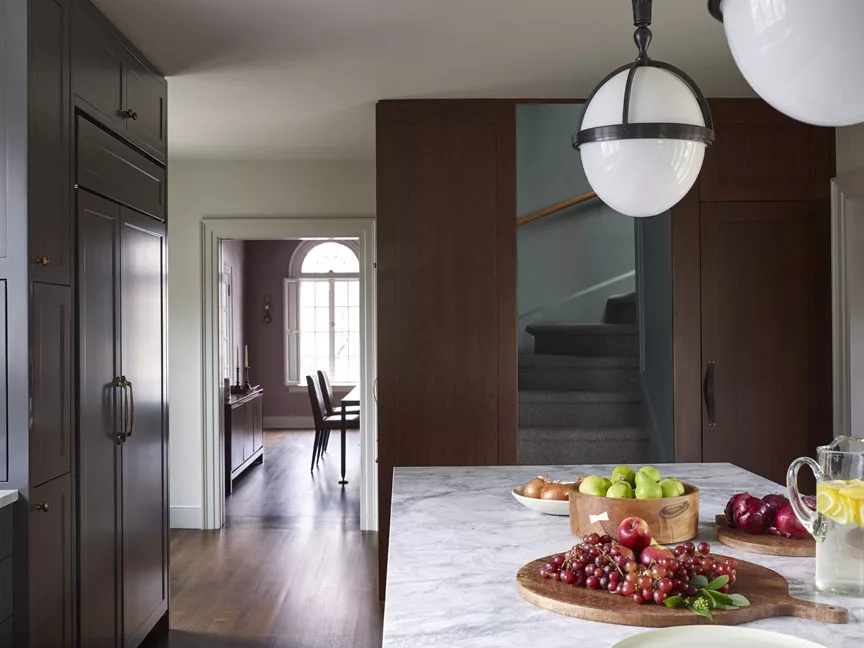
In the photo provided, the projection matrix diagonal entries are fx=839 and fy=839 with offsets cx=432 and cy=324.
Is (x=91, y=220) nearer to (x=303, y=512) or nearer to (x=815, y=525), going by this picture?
(x=815, y=525)

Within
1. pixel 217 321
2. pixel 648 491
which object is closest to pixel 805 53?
pixel 648 491

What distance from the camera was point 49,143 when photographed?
100 inches

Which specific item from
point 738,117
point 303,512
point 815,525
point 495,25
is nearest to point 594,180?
point 815,525

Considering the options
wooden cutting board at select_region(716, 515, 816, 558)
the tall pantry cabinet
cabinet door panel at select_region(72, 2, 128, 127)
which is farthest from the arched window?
wooden cutting board at select_region(716, 515, 816, 558)

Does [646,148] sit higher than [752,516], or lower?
higher

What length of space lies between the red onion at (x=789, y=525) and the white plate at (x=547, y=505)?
480mm

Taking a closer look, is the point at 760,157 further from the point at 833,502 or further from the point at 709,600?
the point at 709,600

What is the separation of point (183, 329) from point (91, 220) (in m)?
2.89

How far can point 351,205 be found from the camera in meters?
5.76

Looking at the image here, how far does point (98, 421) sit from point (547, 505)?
1.69 metres

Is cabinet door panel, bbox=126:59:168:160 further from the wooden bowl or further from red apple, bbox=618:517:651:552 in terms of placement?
red apple, bbox=618:517:651:552

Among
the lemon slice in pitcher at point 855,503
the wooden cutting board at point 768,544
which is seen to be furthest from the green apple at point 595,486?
the lemon slice in pitcher at point 855,503

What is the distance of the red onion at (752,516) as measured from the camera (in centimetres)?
186

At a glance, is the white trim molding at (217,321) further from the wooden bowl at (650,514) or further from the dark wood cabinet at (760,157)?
the wooden bowl at (650,514)
